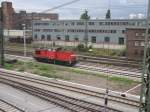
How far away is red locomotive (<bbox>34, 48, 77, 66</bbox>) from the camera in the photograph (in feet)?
141

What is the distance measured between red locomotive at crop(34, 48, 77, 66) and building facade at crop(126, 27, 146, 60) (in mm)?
11558

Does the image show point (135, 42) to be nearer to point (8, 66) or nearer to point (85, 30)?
point (8, 66)

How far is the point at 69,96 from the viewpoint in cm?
2500

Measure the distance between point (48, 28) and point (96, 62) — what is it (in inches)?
2081

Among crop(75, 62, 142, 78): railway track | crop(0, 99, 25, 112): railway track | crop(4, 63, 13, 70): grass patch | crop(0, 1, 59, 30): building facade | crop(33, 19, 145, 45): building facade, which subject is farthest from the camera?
crop(0, 1, 59, 30): building facade

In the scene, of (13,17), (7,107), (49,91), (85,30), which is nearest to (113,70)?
(49,91)

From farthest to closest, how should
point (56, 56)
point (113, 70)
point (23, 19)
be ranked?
point (23, 19), point (56, 56), point (113, 70)

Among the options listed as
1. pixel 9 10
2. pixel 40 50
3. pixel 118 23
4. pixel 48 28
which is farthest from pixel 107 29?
pixel 9 10

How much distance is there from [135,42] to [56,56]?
14.9m

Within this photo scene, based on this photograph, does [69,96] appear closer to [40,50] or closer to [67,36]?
[40,50]

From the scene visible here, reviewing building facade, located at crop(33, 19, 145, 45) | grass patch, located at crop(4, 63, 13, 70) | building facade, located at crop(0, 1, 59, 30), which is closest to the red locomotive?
grass patch, located at crop(4, 63, 13, 70)

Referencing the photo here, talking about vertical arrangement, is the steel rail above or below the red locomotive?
below

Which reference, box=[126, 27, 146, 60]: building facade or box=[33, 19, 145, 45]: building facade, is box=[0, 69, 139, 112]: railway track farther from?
box=[33, 19, 145, 45]: building facade

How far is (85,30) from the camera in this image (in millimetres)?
80625
